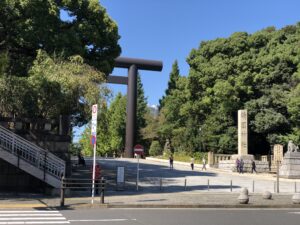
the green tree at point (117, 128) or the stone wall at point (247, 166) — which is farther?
the green tree at point (117, 128)

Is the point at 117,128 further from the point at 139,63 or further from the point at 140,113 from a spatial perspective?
the point at 139,63

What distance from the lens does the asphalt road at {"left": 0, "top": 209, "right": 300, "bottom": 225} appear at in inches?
542

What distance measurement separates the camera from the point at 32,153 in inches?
880

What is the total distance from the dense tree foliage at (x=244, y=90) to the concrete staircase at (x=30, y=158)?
34.9 m

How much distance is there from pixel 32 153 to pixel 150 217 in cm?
925

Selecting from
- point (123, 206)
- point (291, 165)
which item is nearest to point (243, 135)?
point (291, 165)

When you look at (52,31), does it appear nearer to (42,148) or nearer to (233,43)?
(42,148)

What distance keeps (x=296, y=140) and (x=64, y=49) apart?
32211mm

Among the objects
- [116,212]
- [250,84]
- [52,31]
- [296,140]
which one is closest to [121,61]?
[250,84]

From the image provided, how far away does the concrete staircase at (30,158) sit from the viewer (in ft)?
69.9

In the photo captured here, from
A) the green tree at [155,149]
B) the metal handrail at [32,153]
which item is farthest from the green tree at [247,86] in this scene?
the metal handrail at [32,153]

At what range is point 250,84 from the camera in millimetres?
56812

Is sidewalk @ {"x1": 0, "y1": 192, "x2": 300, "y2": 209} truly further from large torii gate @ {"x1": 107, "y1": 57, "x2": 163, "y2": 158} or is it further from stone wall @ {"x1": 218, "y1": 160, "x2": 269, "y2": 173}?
large torii gate @ {"x1": 107, "y1": 57, "x2": 163, "y2": 158}

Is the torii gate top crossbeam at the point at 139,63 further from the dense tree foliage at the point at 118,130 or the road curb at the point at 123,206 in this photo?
the road curb at the point at 123,206
